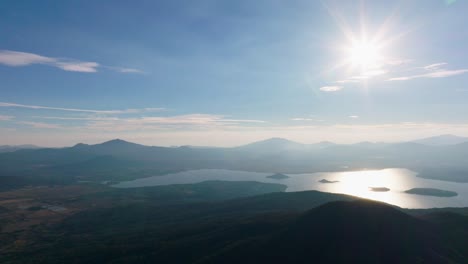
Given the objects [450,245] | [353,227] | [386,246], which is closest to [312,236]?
[353,227]

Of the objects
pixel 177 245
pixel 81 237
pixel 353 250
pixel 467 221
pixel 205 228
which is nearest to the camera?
pixel 353 250

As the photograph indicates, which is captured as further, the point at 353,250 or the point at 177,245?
the point at 177,245

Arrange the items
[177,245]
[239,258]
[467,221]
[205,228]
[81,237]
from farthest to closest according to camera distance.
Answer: [81,237] < [205,228] < [177,245] < [467,221] < [239,258]

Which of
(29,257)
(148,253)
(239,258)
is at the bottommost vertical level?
Result: (29,257)

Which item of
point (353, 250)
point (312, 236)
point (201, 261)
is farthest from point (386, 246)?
point (201, 261)

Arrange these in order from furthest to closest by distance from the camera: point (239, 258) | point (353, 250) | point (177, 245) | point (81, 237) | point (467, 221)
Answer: point (81, 237) < point (177, 245) < point (467, 221) < point (239, 258) < point (353, 250)

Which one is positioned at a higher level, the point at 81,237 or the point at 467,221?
the point at 467,221

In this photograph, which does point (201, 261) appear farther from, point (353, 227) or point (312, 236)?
point (353, 227)

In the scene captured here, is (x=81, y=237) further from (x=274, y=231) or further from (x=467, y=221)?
(x=467, y=221)

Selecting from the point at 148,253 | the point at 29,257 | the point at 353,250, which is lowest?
the point at 29,257
